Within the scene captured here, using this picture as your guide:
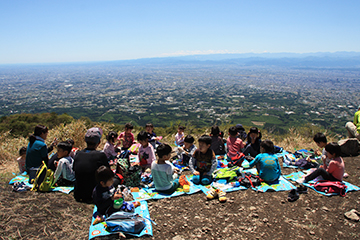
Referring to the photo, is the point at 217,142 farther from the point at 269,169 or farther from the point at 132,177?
the point at 132,177

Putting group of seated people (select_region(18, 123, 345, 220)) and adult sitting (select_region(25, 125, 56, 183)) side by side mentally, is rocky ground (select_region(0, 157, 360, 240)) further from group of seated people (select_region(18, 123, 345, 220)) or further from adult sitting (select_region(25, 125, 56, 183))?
adult sitting (select_region(25, 125, 56, 183))

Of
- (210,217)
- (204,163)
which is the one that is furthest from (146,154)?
(210,217)

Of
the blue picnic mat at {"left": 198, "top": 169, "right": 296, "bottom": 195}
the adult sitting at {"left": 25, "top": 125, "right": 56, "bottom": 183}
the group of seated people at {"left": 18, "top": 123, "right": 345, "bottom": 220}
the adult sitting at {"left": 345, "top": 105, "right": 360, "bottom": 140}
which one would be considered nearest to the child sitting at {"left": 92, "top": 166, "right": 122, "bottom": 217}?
the group of seated people at {"left": 18, "top": 123, "right": 345, "bottom": 220}

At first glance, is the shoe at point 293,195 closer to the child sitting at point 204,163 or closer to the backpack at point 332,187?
the backpack at point 332,187

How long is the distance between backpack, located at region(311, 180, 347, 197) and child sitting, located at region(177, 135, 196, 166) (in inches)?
121

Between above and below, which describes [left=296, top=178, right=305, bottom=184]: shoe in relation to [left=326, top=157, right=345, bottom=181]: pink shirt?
below

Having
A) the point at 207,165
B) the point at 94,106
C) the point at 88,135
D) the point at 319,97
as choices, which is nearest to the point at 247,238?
the point at 207,165

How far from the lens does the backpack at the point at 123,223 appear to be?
293 cm

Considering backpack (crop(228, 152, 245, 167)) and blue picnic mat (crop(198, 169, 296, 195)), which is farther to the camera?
backpack (crop(228, 152, 245, 167))

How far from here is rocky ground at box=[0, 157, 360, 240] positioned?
2893 millimetres

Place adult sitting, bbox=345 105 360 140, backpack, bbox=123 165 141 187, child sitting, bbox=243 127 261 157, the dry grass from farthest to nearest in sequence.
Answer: adult sitting, bbox=345 105 360 140, the dry grass, child sitting, bbox=243 127 261 157, backpack, bbox=123 165 141 187

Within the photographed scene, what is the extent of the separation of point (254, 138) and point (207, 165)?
2.18 metres

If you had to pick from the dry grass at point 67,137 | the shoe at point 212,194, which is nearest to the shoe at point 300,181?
the shoe at point 212,194

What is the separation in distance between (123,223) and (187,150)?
10.5 ft
